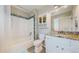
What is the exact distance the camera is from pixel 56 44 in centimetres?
169

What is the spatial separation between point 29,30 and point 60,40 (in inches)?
16.5

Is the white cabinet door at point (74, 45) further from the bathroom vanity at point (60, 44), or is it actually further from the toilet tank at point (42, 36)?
the toilet tank at point (42, 36)

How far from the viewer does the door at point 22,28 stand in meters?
1.68

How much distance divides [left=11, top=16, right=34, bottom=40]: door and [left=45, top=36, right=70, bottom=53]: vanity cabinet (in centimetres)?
23

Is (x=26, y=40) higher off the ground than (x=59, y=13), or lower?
lower

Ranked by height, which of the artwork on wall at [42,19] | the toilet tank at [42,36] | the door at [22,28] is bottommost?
the toilet tank at [42,36]

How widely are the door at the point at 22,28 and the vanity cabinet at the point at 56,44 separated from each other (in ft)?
0.75

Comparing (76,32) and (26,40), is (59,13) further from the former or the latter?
(26,40)

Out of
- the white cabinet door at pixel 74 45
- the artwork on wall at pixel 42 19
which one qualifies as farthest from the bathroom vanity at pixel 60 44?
the artwork on wall at pixel 42 19

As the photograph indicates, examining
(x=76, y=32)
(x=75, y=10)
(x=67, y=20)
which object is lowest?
(x=76, y=32)

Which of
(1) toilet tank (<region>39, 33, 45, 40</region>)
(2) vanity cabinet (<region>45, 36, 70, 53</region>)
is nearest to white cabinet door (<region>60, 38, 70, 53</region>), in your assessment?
(2) vanity cabinet (<region>45, 36, 70, 53</region>)

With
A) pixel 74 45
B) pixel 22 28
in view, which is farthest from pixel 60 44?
pixel 22 28
